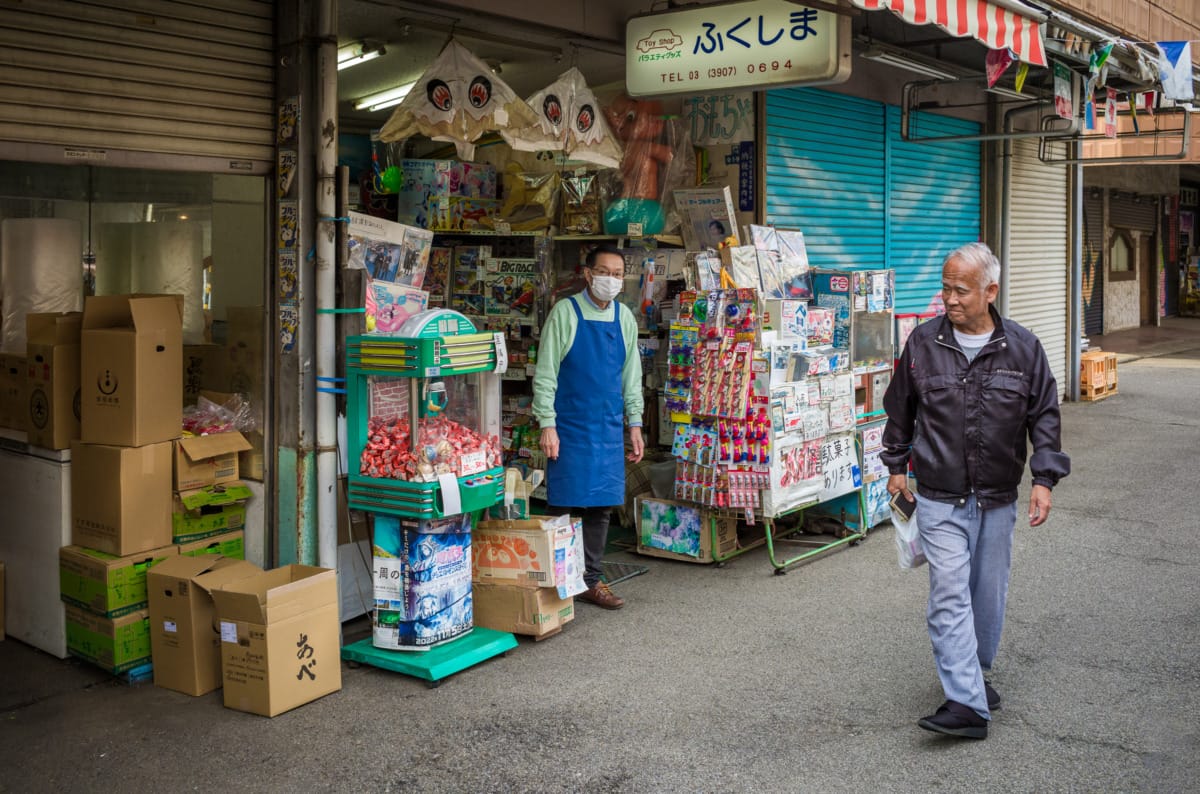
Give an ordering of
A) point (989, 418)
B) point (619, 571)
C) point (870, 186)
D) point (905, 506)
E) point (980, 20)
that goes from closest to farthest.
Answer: point (989, 418) → point (905, 506) → point (980, 20) → point (619, 571) → point (870, 186)

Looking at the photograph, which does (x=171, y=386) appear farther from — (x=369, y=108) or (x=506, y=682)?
(x=369, y=108)

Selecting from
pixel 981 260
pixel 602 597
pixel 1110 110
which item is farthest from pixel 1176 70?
pixel 602 597

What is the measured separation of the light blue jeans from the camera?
454cm

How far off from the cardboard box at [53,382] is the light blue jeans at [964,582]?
3911 mm

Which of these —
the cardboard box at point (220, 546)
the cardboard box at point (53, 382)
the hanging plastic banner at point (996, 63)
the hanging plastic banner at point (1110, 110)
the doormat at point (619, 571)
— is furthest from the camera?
the hanging plastic banner at point (1110, 110)

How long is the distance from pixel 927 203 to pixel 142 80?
8.40 meters

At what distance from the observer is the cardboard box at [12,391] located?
558cm

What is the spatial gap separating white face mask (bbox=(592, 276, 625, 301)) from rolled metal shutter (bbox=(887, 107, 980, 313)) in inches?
208

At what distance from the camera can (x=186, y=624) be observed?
16.5 ft

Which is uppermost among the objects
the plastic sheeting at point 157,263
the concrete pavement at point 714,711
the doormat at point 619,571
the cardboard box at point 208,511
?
the plastic sheeting at point 157,263

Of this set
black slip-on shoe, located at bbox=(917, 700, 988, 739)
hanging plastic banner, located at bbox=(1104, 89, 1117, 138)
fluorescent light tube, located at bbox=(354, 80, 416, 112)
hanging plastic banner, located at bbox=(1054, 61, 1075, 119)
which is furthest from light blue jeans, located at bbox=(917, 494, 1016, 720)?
hanging plastic banner, located at bbox=(1104, 89, 1117, 138)

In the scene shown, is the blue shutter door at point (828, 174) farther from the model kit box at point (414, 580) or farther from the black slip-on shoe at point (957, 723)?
the black slip-on shoe at point (957, 723)

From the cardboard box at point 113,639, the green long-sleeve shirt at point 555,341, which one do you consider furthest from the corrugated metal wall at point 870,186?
the cardboard box at point 113,639

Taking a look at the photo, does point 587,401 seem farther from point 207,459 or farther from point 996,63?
point 996,63
